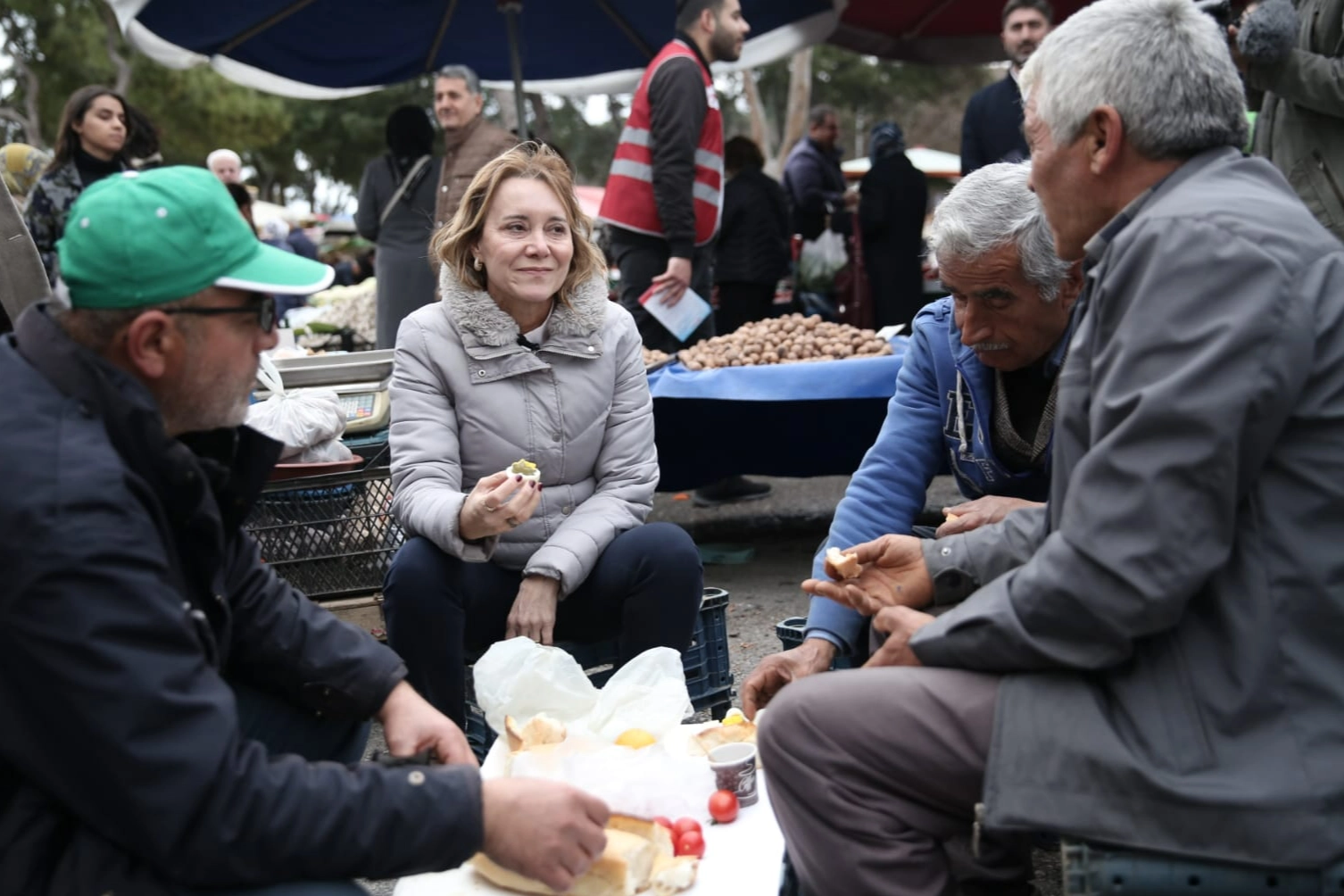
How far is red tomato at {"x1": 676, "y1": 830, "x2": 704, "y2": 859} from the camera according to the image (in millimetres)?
2439

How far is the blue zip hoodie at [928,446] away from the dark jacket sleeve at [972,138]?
3.55m

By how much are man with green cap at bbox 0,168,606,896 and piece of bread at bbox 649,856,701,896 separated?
418mm

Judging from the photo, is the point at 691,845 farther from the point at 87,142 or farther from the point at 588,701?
the point at 87,142

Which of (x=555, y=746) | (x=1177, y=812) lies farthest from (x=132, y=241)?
(x=1177, y=812)

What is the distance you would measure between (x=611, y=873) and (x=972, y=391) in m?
1.34

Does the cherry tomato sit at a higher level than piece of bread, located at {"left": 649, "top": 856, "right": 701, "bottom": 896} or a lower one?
lower

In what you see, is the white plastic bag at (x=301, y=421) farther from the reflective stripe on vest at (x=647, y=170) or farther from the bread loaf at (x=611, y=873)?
the reflective stripe on vest at (x=647, y=170)

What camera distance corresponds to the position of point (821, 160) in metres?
10.4

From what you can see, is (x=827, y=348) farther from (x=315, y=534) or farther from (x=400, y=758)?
(x=400, y=758)

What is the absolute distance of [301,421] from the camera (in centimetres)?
407

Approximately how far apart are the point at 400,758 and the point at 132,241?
88 centimetres

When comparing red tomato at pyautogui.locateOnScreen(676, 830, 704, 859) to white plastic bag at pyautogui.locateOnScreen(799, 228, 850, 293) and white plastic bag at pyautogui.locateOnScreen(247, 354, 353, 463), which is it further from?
white plastic bag at pyautogui.locateOnScreen(799, 228, 850, 293)

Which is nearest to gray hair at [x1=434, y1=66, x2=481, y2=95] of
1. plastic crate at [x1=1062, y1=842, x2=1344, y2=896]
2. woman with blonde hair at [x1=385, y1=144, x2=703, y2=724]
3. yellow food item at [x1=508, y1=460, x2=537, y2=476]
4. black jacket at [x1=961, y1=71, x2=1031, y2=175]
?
black jacket at [x1=961, y1=71, x2=1031, y2=175]

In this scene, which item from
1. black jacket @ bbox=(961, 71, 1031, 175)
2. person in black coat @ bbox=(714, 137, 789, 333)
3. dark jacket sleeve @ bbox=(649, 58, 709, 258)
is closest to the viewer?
dark jacket sleeve @ bbox=(649, 58, 709, 258)
